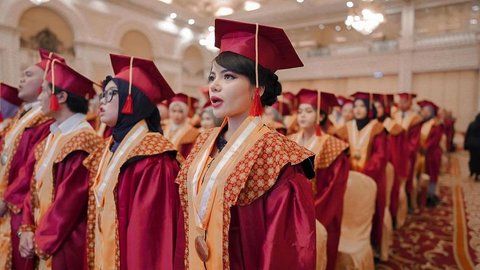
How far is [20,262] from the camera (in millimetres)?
2389

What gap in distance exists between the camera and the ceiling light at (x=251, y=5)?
37.2 ft

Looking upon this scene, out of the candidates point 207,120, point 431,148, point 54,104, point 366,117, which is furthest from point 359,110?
point 54,104

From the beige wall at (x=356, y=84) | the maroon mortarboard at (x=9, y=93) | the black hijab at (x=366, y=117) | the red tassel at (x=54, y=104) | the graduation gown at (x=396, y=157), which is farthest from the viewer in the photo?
the beige wall at (x=356, y=84)

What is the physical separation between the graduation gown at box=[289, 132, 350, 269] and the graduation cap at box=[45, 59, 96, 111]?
187cm

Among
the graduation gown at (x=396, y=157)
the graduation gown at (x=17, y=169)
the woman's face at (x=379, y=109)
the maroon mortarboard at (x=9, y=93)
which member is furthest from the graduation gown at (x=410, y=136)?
the maroon mortarboard at (x=9, y=93)

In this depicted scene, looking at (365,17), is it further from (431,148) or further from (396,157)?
(396,157)

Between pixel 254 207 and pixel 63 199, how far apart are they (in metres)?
1.30

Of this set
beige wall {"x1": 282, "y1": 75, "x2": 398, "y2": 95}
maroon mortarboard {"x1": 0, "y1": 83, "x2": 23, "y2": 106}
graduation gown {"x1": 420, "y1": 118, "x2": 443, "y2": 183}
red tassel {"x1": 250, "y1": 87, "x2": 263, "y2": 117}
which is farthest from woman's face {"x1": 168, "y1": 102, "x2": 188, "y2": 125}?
beige wall {"x1": 282, "y1": 75, "x2": 398, "y2": 95}

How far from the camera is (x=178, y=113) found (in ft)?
15.7

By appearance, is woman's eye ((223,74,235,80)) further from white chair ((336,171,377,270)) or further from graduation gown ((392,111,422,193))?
graduation gown ((392,111,422,193))

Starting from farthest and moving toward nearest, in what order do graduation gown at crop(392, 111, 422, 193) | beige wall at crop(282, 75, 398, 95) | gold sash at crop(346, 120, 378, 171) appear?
beige wall at crop(282, 75, 398, 95) < graduation gown at crop(392, 111, 422, 193) < gold sash at crop(346, 120, 378, 171)

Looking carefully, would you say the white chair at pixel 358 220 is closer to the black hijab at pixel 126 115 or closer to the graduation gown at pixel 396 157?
the graduation gown at pixel 396 157

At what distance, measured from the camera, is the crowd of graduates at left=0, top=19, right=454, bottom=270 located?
127 cm

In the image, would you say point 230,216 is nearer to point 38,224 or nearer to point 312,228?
point 312,228
